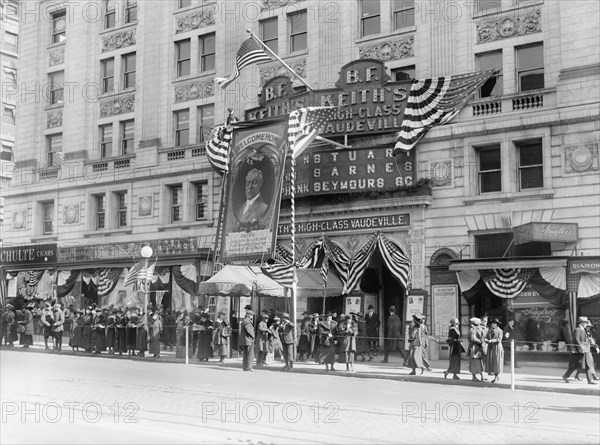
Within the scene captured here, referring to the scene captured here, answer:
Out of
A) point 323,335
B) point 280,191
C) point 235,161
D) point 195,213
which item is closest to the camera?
point 323,335

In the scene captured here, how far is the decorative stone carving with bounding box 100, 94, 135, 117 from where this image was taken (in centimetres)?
4147

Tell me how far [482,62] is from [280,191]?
9.19 meters

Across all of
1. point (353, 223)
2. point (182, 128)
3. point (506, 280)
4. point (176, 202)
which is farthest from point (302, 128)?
point (176, 202)

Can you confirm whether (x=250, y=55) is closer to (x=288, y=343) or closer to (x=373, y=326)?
(x=373, y=326)

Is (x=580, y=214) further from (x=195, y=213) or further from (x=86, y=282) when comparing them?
(x=86, y=282)

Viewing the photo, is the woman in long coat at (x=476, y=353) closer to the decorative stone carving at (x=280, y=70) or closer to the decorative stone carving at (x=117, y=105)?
the decorative stone carving at (x=280, y=70)

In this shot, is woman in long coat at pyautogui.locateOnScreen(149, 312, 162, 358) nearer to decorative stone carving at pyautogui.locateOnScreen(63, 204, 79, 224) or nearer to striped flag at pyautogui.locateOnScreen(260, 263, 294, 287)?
striped flag at pyautogui.locateOnScreen(260, 263, 294, 287)

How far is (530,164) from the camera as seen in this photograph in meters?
29.0

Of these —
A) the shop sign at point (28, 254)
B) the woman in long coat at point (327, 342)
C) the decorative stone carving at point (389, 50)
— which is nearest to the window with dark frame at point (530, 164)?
the decorative stone carving at point (389, 50)

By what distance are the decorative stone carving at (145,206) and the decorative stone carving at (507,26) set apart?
59.3 feet

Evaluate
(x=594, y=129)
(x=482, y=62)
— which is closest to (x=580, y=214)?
(x=594, y=129)

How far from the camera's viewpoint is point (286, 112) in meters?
33.9

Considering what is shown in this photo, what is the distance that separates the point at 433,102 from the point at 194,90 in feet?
44.8

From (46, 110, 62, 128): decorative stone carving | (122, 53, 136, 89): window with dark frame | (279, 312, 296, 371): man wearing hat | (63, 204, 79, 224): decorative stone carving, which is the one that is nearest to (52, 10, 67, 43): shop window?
(46, 110, 62, 128): decorative stone carving
